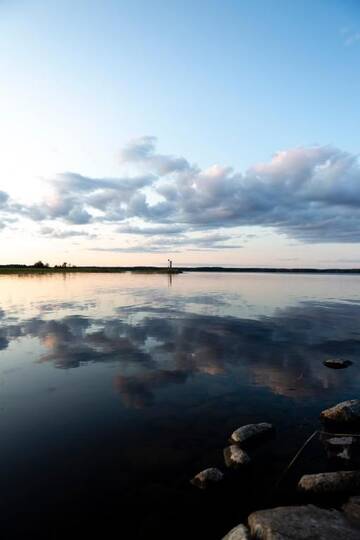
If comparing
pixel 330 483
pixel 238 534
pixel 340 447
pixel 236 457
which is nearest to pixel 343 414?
pixel 340 447

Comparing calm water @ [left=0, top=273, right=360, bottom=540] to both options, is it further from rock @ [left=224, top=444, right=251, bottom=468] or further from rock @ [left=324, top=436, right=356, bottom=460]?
rock @ [left=324, top=436, right=356, bottom=460]

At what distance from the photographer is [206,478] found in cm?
813

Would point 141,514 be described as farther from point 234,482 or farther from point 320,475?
point 320,475

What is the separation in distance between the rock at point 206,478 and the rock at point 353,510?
2747mm

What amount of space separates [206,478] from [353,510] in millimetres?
3172

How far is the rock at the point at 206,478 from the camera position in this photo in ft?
26.5

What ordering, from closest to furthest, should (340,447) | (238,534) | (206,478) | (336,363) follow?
(238,534)
(206,478)
(340,447)
(336,363)

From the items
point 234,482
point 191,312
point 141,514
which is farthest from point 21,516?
point 191,312

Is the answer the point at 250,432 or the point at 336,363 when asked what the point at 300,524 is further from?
the point at 336,363

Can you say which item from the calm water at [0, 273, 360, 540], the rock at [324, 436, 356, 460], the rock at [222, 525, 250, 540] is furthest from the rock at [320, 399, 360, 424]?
the rock at [222, 525, 250, 540]

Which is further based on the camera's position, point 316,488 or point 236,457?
point 236,457

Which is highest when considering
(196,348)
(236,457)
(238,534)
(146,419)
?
(238,534)

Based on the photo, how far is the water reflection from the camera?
15.8 meters

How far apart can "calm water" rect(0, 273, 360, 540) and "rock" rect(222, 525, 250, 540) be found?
0.50 meters
